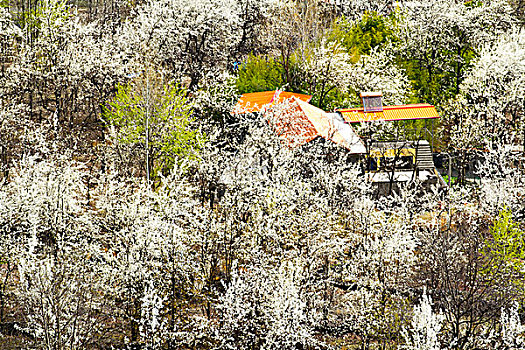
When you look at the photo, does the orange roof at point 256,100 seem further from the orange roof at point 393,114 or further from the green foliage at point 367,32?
the green foliage at point 367,32

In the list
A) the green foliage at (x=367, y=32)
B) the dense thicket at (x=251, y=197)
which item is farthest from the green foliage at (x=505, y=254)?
the green foliage at (x=367, y=32)

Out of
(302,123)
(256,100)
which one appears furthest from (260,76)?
(302,123)

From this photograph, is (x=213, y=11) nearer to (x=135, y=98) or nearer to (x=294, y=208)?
(x=135, y=98)

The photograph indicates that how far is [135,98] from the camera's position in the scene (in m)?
28.5

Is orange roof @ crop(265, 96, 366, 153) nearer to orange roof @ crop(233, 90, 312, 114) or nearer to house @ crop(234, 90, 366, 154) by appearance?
house @ crop(234, 90, 366, 154)

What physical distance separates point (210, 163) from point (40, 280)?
11.7 m

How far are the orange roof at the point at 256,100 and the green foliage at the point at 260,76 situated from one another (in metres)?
1.61

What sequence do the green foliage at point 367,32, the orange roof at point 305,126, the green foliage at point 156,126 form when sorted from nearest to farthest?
the green foliage at point 156,126 → the orange roof at point 305,126 → the green foliage at point 367,32

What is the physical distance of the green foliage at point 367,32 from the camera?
44.7m

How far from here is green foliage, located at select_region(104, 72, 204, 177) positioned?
28125 mm

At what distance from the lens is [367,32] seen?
151ft

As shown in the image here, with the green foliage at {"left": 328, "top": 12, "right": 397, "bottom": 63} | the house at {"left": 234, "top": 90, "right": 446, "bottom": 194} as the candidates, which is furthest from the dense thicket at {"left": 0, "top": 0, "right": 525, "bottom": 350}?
the house at {"left": 234, "top": 90, "right": 446, "bottom": 194}

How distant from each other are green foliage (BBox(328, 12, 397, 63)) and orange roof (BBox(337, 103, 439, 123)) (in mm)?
8766

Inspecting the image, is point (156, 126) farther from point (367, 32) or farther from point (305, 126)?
point (367, 32)
